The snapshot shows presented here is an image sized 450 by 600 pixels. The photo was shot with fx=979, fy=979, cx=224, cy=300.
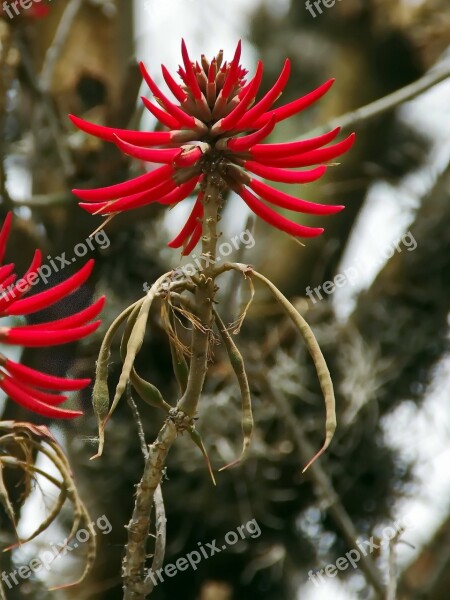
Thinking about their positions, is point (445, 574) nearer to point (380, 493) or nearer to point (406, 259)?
point (380, 493)

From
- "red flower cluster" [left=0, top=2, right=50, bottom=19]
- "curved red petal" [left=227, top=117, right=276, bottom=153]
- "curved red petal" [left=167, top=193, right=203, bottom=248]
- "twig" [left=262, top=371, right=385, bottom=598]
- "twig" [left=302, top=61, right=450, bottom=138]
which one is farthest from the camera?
"twig" [left=302, top=61, right=450, bottom=138]

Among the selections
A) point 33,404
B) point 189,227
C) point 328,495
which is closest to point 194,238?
point 189,227

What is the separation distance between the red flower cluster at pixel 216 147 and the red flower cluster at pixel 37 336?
9 cm

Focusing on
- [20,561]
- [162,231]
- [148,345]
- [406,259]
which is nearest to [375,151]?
[406,259]

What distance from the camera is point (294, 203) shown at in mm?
966

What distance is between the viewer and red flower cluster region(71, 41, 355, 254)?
3.06 feet

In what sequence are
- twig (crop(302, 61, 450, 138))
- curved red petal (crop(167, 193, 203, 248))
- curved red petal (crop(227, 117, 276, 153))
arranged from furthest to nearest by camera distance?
twig (crop(302, 61, 450, 138))
curved red petal (crop(167, 193, 203, 248))
curved red petal (crop(227, 117, 276, 153))

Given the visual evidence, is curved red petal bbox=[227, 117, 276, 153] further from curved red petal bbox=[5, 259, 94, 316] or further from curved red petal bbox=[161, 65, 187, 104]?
curved red petal bbox=[5, 259, 94, 316]

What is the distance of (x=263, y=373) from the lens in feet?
8.45

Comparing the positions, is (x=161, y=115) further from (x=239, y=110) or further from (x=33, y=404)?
(x=33, y=404)

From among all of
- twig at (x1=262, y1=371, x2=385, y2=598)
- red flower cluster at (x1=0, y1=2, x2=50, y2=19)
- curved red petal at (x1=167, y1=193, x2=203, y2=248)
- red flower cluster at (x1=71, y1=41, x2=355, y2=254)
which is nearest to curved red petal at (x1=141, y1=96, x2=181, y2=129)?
red flower cluster at (x1=71, y1=41, x2=355, y2=254)

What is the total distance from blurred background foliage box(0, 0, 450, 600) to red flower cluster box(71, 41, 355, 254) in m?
1.34

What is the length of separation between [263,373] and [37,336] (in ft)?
5.44

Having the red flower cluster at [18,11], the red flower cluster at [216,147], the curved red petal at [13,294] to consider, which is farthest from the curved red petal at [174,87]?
the red flower cluster at [18,11]
